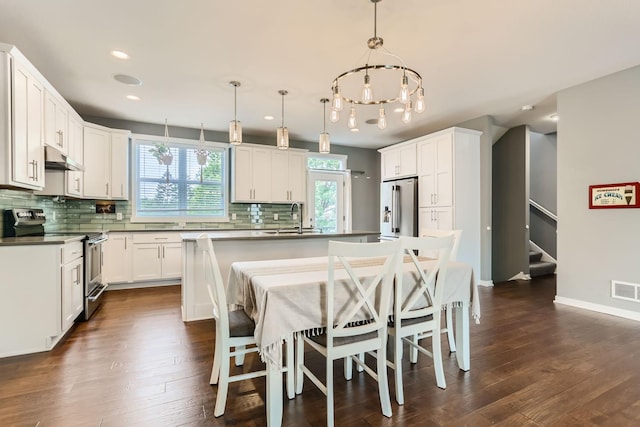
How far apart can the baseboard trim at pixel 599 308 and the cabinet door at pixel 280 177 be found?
15.0ft

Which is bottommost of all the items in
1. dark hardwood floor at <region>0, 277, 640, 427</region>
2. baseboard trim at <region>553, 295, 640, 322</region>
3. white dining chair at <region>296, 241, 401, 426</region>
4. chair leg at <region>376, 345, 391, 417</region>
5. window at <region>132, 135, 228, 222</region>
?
dark hardwood floor at <region>0, 277, 640, 427</region>

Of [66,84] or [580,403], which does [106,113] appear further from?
[580,403]

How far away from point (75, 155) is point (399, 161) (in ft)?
16.7

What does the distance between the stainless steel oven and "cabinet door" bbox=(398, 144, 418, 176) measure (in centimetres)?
480

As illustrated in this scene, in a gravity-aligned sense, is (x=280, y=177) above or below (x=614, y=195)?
above

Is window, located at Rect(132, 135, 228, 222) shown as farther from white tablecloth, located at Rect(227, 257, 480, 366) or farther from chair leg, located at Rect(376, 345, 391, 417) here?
chair leg, located at Rect(376, 345, 391, 417)

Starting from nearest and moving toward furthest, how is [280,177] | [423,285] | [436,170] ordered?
[423,285], [436,170], [280,177]

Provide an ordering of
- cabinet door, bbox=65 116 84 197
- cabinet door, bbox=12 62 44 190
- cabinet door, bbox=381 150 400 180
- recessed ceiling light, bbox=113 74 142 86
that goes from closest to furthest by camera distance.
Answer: cabinet door, bbox=12 62 44 190, recessed ceiling light, bbox=113 74 142 86, cabinet door, bbox=65 116 84 197, cabinet door, bbox=381 150 400 180

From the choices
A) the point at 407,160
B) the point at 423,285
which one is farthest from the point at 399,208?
the point at 423,285

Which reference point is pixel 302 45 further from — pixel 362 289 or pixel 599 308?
pixel 599 308

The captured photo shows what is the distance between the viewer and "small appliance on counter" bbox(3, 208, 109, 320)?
325 centimetres

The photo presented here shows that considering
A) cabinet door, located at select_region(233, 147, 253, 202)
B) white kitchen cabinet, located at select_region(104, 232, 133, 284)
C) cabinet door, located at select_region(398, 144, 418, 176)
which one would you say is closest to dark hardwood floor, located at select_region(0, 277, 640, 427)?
white kitchen cabinet, located at select_region(104, 232, 133, 284)

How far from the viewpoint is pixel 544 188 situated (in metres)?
6.60

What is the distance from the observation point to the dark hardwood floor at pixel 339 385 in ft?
5.76
